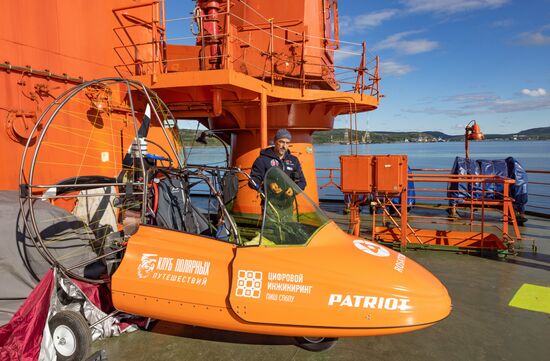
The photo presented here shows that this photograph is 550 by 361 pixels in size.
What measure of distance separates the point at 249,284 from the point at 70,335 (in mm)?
1918

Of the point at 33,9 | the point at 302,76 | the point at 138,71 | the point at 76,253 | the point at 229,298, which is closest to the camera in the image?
the point at 229,298

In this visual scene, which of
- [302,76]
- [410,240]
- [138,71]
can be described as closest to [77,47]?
[138,71]

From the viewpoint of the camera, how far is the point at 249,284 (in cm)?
318

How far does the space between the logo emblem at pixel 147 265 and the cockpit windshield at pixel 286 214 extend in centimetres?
113

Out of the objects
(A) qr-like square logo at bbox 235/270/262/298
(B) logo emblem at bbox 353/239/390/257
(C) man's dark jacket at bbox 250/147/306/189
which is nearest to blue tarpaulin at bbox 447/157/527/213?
(C) man's dark jacket at bbox 250/147/306/189

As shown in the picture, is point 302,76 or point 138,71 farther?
point 302,76

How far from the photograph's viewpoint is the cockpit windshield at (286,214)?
3379mm

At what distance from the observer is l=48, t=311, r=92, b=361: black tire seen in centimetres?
345

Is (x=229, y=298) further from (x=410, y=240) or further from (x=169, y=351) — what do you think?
(x=410, y=240)

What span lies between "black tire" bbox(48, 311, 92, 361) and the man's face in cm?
294

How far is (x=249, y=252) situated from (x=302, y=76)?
21.5ft

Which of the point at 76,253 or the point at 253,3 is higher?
the point at 253,3

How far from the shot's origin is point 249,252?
329cm

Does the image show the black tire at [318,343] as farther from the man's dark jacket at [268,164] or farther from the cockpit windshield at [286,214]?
the man's dark jacket at [268,164]
